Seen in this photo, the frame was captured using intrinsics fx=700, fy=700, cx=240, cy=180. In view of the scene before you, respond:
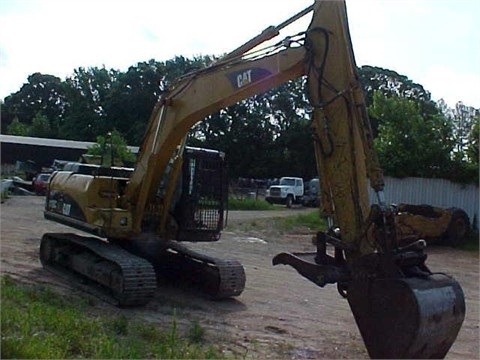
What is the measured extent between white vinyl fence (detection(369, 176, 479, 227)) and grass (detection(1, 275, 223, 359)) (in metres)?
17.8

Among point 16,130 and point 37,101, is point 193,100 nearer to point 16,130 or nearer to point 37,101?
point 16,130

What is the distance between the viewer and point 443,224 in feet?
72.9

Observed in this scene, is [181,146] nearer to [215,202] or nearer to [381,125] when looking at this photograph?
[215,202]

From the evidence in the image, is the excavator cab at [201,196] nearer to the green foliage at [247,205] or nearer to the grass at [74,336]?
the grass at [74,336]

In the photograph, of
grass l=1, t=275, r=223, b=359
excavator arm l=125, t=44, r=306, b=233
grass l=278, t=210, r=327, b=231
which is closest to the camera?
grass l=1, t=275, r=223, b=359

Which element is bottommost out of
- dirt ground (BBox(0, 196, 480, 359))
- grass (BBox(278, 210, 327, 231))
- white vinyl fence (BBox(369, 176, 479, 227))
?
dirt ground (BBox(0, 196, 480, 359))

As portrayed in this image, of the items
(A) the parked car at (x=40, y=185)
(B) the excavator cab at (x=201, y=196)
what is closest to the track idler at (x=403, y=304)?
(B) the excavator cab at (x=201, y=196)

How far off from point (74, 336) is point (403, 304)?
9.90ft

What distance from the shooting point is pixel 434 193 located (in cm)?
2497

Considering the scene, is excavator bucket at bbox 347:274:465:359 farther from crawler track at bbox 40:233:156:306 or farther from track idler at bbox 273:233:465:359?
crawler track at bbox 40:233:156:306

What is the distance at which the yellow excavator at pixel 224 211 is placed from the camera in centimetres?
636

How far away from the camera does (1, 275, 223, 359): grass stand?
227 inches

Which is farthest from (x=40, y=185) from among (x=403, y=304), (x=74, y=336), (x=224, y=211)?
(x=403, y=304)

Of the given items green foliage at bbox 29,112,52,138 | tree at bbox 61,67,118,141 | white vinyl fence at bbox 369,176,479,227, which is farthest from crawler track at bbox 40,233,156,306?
green foliage at bbox 29,112,52,138
